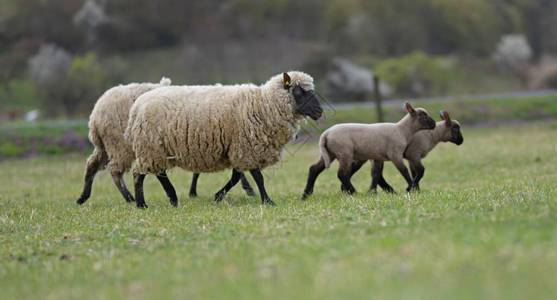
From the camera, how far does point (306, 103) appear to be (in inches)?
544

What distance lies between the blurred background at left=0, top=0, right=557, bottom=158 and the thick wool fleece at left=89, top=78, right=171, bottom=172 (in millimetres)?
27981

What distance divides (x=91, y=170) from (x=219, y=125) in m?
3.70

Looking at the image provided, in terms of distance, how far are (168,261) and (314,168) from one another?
20.3 feet

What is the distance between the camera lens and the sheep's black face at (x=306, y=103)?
13.8 metres

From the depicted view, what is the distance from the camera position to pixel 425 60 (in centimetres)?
5428

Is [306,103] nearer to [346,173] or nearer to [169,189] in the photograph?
[346,173]

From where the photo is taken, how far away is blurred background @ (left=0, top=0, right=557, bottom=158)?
50.9 m

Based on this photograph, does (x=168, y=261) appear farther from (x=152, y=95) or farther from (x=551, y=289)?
(x=152, y=95)

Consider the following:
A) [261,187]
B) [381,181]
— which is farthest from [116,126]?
[381,181]

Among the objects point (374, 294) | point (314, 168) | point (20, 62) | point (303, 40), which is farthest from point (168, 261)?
point (303, 40)

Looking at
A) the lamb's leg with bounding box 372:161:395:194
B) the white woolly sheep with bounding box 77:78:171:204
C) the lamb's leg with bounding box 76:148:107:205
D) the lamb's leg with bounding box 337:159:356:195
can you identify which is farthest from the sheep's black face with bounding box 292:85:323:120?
the lamb's leg with bounding box 76:148:107:205

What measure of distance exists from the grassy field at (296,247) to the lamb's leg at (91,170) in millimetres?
605

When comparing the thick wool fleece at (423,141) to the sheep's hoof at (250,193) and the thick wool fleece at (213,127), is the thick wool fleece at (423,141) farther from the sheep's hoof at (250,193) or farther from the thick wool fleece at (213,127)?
the sheep's hoof at (250,193)

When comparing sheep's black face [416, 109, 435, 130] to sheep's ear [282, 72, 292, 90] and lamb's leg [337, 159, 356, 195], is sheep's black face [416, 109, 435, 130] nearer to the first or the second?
lamb's leg [337, 159, 356, 195]
